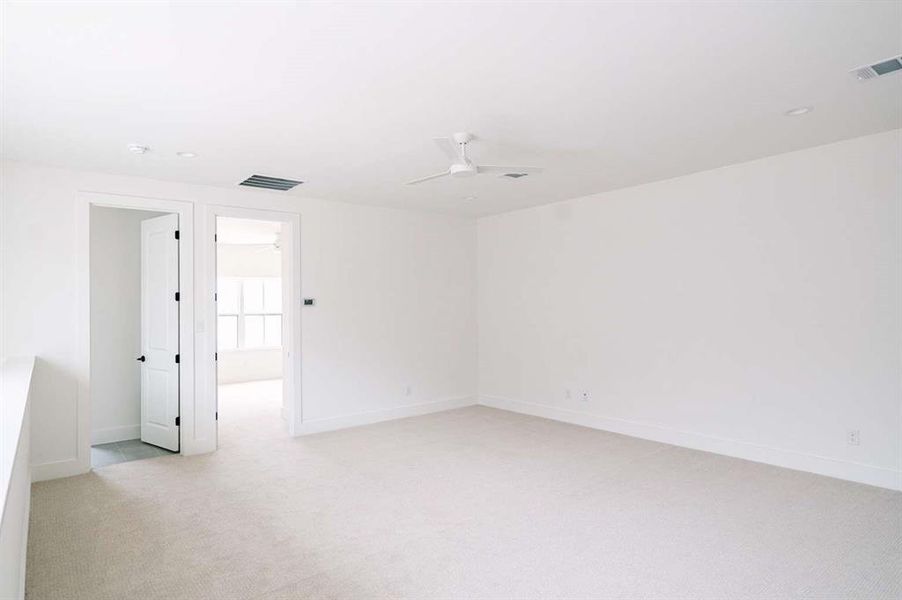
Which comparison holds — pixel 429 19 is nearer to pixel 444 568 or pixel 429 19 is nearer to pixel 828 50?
pixel 828 50

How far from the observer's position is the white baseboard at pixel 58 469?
170 inches

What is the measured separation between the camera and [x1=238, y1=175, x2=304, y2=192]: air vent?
196 inches

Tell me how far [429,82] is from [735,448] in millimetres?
4207

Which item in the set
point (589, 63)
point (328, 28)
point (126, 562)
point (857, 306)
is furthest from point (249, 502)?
point (857, 306)

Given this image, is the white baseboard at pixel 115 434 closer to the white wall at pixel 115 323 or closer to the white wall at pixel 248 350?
the white wall at pixel 115 323

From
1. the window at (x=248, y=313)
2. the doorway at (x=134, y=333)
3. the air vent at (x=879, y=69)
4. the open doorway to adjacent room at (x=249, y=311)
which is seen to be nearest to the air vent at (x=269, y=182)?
the doorway at (x=134, y=333)

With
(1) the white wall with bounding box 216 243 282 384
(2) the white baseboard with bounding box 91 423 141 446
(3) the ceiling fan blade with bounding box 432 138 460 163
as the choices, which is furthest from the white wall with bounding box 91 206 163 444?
(3) the ceiling fan blade with bounding box 432 138 460 163

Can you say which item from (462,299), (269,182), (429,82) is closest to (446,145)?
(429,82)

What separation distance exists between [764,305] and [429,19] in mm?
3952

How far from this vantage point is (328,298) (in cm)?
609

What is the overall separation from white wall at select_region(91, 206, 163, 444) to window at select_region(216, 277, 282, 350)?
4.05 metres

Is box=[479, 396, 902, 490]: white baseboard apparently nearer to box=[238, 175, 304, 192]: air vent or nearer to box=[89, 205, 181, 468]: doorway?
box=[238, 175, 304, 192]: air vent

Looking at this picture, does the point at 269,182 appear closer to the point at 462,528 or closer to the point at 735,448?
the point at 462,528

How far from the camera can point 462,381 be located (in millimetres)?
7355
